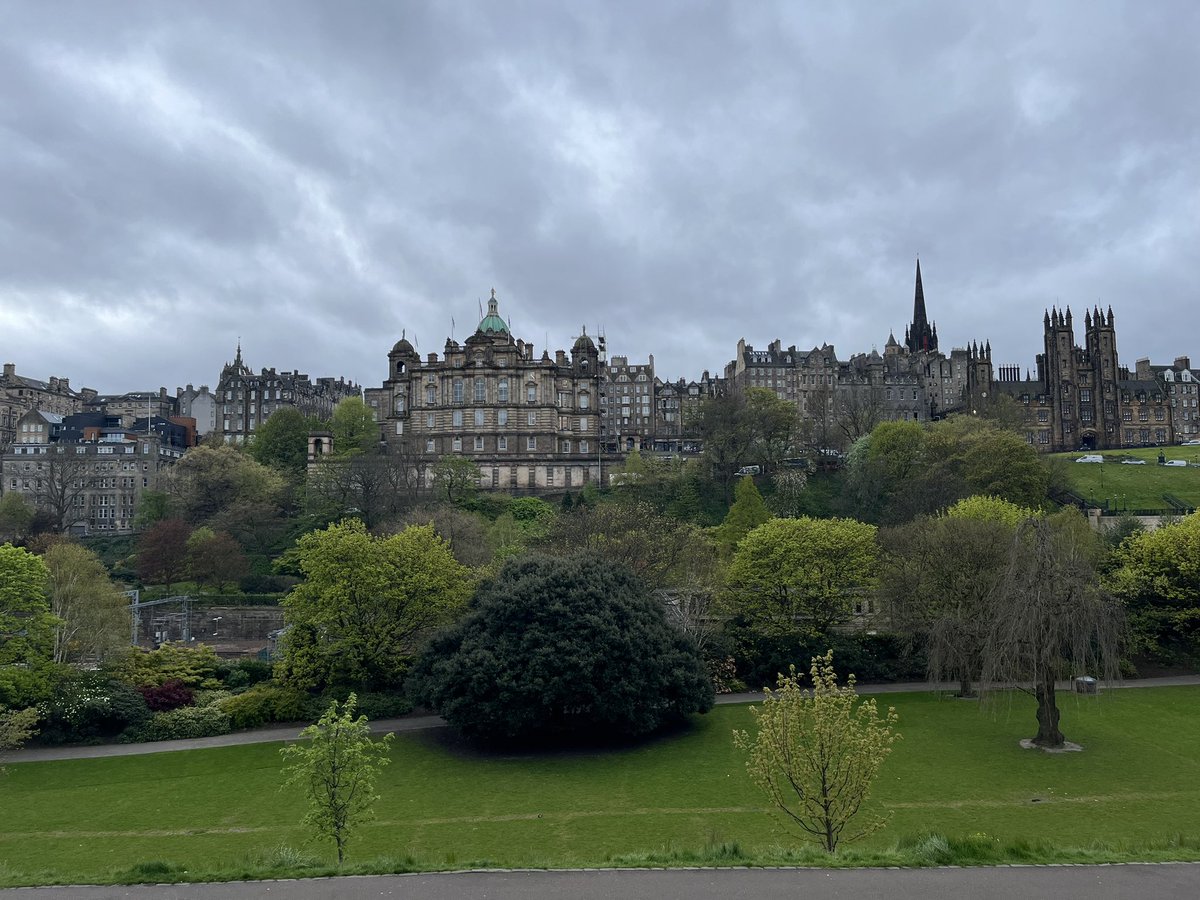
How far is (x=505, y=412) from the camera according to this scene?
9162 centimetres

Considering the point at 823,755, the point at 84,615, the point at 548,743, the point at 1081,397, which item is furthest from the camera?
the point at 1081,397

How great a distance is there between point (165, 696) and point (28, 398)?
104758 millimetres

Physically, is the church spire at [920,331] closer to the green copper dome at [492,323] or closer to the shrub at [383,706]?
the green copper dome at [492,323]

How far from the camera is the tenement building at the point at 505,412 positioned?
87250 mm

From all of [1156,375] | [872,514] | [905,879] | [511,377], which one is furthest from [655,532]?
[1156,375]

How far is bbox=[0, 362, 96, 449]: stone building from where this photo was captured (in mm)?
112400

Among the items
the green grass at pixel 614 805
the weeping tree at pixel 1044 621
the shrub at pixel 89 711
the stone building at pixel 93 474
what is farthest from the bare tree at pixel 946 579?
the stone building at pixel 93 474

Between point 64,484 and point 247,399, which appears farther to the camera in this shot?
point 247,399

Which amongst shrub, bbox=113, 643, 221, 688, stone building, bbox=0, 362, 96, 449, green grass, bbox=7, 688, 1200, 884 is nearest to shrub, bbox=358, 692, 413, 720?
green grass, bbox=7, 688, 1200, 884

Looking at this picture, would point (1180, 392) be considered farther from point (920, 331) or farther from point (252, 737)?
point (252, 737)

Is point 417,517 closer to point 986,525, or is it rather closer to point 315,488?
point 315,488

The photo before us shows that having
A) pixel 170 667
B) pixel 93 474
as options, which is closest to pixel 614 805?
pixel 170 667

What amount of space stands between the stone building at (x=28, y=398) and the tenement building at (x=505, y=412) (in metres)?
54.0

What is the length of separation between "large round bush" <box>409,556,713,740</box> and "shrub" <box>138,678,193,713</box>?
32.2ft
